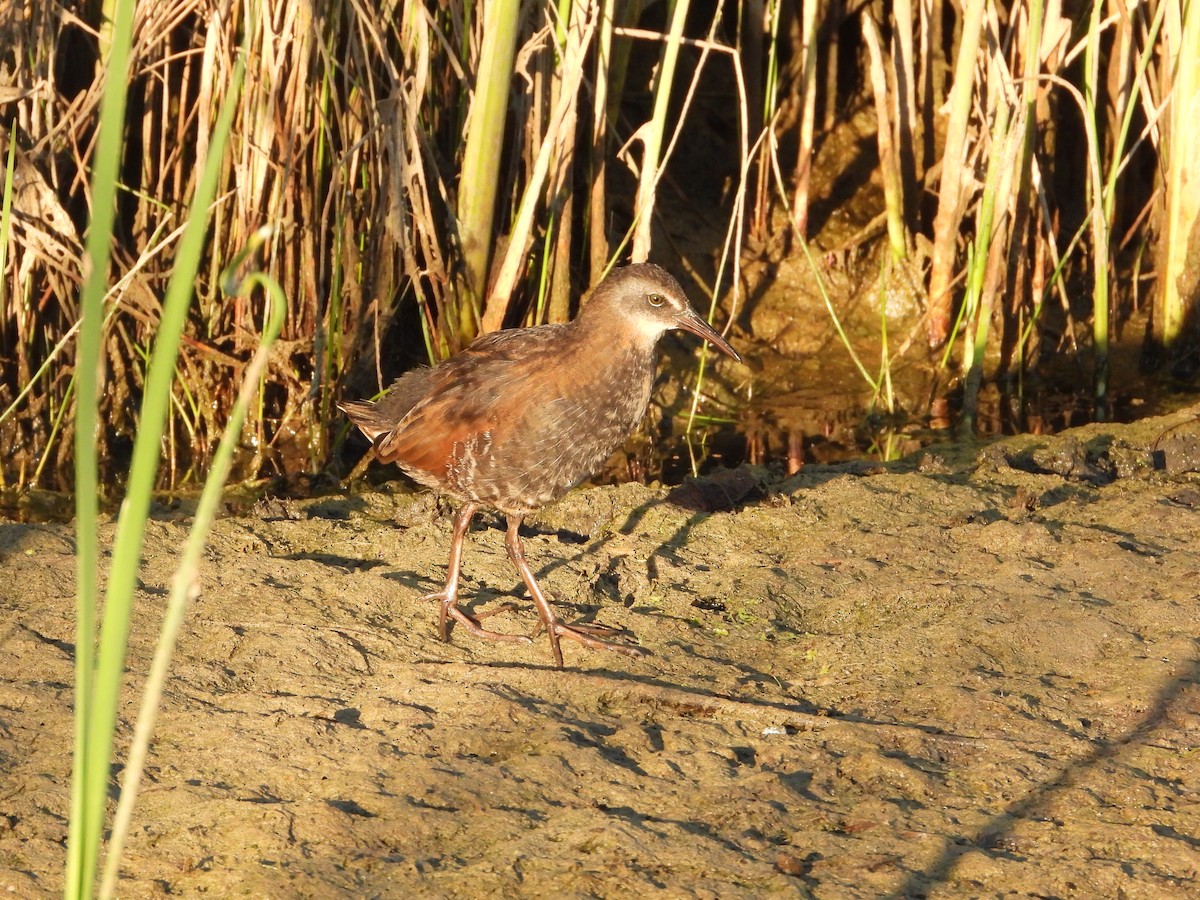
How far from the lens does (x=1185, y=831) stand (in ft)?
9.29

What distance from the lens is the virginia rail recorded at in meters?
4.09

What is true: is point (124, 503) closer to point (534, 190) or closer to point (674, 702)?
point (674, 702)

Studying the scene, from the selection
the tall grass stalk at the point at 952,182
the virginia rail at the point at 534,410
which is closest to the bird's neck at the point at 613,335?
the virginia rail at the point at 534,410

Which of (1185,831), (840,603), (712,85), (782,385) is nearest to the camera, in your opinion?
(1185,831)

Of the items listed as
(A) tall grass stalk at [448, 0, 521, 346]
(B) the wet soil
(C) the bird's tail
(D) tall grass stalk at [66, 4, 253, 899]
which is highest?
(A) tall grass stalk at [448, 0, 521, 346]

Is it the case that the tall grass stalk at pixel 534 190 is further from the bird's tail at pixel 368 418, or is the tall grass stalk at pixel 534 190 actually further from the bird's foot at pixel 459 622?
the bird's foot at pixel 459 622

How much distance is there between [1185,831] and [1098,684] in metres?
0.68

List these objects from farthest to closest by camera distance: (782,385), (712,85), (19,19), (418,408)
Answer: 1. (712,85)
2. (782,385)
3. (19,19)
4. (418,408)

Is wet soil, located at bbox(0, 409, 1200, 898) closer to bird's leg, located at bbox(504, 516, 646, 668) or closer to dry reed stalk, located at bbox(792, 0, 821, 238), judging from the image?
bird's leg, located at bbox(504, 516, 646, 668)

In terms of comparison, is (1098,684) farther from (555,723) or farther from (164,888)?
(164,888)

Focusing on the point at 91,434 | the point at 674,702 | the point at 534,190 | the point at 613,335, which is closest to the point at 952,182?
the point at 534,190

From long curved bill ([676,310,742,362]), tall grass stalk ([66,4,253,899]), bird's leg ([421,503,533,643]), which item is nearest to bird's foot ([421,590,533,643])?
bird's leg ([421,503,533,643])

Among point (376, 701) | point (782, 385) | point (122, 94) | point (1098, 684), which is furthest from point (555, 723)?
point (782, 385)

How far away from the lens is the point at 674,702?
3404mm
